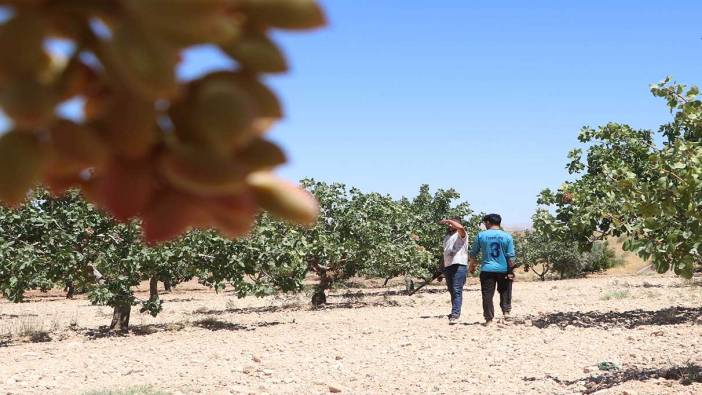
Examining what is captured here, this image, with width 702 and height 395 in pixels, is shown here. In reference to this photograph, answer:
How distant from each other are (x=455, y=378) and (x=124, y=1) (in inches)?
346

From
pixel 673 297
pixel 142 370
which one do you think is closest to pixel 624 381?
pixel 142 370

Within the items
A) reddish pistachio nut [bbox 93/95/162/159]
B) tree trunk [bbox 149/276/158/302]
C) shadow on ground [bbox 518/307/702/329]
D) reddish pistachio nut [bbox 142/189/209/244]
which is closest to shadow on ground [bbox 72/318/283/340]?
tree trunk [bbox 149/276/158/302]

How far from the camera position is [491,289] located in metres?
11.9

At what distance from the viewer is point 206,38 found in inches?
18.6

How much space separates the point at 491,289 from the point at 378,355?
2.53m

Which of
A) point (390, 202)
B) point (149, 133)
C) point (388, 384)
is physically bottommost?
point (388, 384)

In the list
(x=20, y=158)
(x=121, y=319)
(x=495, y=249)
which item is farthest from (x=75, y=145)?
(x=121, y=319)

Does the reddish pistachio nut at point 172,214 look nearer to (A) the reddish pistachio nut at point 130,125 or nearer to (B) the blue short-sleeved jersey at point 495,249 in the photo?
(A) the reddish pistachio nut at point 130,125

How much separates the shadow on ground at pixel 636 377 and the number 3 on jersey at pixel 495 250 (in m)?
3.63

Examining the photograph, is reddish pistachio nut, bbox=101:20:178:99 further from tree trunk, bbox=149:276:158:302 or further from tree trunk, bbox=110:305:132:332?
tree trunk, bbox=110:305:132:332

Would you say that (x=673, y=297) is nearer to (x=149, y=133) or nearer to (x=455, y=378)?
(x=455, y=378)

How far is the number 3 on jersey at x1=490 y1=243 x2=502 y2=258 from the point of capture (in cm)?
1174

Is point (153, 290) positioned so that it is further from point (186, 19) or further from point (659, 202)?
point (186, 19)

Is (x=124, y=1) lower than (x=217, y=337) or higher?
higher
